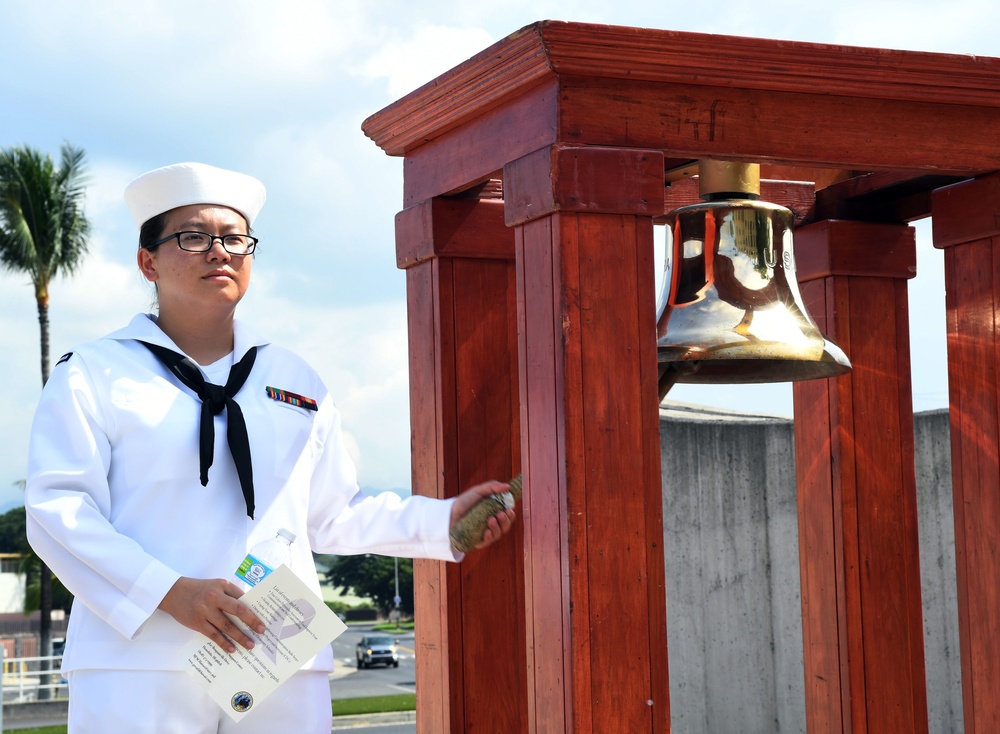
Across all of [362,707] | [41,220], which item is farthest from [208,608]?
[41,220]

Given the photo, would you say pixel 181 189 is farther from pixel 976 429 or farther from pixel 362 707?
pixel 362 707

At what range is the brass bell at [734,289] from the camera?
287 centimetres

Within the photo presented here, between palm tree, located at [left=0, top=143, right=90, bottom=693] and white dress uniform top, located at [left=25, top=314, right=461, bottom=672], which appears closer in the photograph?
white dress uniform top, located at [left=25, top=314, right=461, bottom=672]

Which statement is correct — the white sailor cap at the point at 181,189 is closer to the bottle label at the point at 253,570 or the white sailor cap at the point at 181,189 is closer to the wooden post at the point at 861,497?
the bottle label at the point at 253,570

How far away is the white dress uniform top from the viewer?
2.29m

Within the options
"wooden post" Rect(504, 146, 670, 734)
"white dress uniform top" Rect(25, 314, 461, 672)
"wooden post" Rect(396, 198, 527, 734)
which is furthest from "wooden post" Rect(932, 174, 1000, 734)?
"white dress uniform top" Rect(25, 314, 461, 672)

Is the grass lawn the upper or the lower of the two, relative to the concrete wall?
lower

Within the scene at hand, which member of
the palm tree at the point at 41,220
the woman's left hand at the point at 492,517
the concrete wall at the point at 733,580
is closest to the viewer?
the woman's left hand at the point at 492,517

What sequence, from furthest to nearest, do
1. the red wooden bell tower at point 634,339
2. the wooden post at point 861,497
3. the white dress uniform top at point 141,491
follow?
1. the wooden post at point 861,497
2. the red wooden bell tower at point 634,339
3. the white dress uniform top at point 141,491

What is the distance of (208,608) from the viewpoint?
2293 millimetres

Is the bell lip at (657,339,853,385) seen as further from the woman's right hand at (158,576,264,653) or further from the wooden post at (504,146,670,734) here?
the woman's right hand at (158,576,264,653)

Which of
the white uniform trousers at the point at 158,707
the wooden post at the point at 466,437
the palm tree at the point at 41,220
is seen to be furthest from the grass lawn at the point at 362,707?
the white uniform trousers at the point at 158,707

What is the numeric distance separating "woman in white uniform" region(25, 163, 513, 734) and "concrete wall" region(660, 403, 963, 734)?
4430 mm

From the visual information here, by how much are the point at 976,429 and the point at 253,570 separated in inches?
64.5
